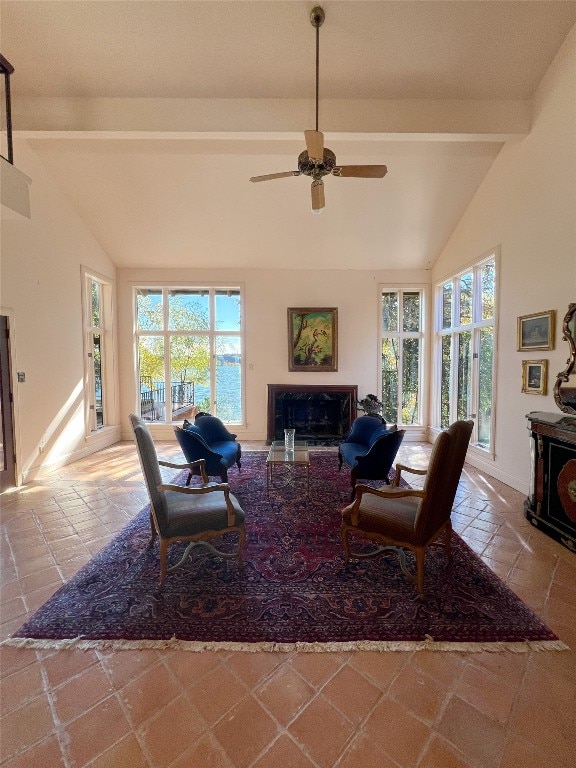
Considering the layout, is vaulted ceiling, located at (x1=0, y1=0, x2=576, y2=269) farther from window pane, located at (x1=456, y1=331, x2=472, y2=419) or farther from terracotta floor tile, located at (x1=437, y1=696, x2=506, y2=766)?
terracotta floor tile, located at (x1=437, y1=696, x2=506, y2=766)

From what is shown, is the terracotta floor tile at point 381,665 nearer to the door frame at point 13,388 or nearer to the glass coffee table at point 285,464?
the glass coffee table at point 285,464

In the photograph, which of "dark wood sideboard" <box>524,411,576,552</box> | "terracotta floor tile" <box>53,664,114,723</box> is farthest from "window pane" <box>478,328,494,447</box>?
"terracotta floor tile" <box>53,664,114,723</box>

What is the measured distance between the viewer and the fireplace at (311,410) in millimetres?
7246

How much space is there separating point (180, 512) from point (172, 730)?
4.12ft

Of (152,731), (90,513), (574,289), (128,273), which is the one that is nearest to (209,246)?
(128,273)

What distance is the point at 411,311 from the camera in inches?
293

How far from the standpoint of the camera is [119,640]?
2.02 meters

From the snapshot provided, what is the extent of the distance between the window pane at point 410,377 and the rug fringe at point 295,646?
566cm

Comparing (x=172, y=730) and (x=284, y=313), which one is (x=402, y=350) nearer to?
(x=284, y=313)

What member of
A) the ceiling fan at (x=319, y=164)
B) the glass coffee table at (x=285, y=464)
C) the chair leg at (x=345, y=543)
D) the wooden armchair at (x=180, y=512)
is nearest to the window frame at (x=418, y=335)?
the glass coffee table at (x=285, y=464)

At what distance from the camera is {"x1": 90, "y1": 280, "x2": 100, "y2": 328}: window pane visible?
6.72 metres

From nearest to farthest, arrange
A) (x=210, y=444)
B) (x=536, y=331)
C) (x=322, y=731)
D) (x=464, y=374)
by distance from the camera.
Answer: (x=322, y=731) → (x=536, y=331) → (x=210, y=444) → (x=464, y=374)

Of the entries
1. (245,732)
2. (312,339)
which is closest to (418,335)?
(312,339)

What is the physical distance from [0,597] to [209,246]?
6047 mm
